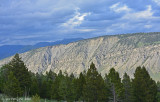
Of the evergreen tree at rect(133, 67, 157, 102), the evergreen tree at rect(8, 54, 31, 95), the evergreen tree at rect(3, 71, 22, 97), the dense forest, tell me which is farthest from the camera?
the evergreen tree at rect(133, 67, 157, 102)

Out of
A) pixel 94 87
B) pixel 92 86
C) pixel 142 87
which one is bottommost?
pixel 142 87

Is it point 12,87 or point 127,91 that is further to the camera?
point 127,91

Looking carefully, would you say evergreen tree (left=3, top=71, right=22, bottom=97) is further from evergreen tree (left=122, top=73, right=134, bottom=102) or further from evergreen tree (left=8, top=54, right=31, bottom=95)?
evergreen tree (left=122, top=73, right=134, bottom=102)

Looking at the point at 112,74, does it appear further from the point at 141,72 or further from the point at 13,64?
the point at 13,64

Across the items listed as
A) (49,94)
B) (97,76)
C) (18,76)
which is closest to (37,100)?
(97,76)

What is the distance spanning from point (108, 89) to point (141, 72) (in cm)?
967

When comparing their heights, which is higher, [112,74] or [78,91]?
[112,74]

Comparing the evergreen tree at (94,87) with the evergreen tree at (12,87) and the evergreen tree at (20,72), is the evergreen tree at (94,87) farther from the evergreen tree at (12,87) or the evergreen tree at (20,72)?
the evergreen tree at (12,87)

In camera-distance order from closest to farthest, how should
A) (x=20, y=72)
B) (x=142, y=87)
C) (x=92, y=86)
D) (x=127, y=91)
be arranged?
(x=92, y=86), (x=20, y=72), (x=127, y=91), (x=142, y=87)

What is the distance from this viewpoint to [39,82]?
226ft

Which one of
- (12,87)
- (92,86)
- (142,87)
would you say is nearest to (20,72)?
(12,87)

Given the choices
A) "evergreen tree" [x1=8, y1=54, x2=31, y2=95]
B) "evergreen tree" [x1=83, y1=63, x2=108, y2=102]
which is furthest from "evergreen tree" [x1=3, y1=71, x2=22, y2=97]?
"evergreen tree" [x1=83, y1=63, x2=108, y2=102]

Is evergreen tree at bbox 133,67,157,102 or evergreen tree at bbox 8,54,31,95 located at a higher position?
evergreen tree at bbox 8,54,31,95

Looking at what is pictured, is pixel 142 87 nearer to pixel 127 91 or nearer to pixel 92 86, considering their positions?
pixel 127 91
